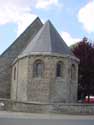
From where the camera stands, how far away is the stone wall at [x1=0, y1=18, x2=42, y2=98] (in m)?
47.4

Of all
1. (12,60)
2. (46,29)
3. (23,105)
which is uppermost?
(46,29)

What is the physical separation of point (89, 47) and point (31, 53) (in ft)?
55.3

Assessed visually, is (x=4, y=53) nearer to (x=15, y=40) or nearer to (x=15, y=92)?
(x=15, y=40)

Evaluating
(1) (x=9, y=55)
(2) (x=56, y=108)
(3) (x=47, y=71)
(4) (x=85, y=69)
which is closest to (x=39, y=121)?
(2) (x=56, y=108)

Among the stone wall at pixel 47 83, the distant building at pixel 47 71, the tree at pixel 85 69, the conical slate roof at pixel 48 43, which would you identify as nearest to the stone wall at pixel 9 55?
the distant building at pixel 47 71

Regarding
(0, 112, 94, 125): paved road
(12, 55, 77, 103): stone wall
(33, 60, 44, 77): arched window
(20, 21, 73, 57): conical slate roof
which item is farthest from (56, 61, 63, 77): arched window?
(0, 112, 94, 125): paved road

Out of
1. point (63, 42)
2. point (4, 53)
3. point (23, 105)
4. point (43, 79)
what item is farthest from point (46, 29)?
point (23, 105)

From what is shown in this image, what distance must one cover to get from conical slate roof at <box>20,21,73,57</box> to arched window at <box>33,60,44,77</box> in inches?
40.3

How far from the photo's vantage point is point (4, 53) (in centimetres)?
4825

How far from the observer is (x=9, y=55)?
158 ft

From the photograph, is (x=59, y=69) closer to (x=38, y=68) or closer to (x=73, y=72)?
(x=38, y=68)

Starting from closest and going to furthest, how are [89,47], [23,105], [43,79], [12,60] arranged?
[23,105]
[43,79]
[12,60]
[89,47]

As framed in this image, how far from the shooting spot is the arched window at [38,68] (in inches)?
1485

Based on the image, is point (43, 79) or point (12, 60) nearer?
point (43, 79)
